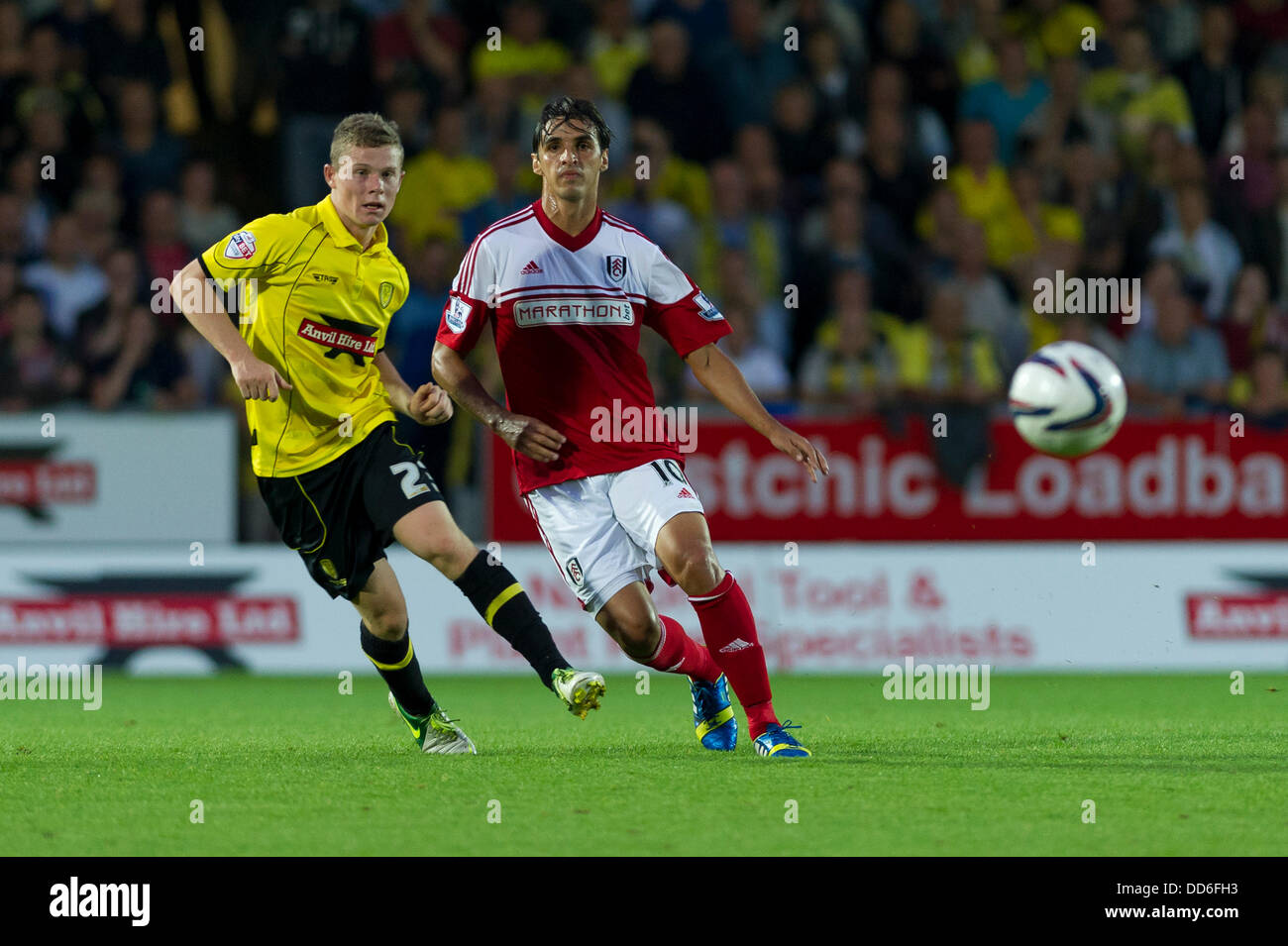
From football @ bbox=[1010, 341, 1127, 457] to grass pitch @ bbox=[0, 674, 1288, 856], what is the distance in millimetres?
1240

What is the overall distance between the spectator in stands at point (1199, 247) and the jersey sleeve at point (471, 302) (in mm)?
7774

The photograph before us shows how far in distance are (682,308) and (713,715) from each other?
5.26 feet

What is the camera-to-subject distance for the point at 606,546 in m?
6.93

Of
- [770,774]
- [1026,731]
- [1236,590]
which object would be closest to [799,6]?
[1236,590]

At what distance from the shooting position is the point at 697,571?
260 inches

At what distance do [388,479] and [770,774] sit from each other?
1.89m

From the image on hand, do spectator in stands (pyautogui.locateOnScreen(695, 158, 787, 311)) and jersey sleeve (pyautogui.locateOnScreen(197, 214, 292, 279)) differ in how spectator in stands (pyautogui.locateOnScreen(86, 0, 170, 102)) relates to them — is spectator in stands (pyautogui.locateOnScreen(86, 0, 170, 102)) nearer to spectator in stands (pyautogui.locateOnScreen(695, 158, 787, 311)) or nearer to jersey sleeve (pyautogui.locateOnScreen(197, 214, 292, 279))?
spectator in stands (pyautogui.locateOnScreen(695, 158, 787, 311))

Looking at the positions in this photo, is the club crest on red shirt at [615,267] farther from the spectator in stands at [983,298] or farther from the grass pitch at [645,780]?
the spectator in stands at [983,298]

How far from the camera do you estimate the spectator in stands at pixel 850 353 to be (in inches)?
472

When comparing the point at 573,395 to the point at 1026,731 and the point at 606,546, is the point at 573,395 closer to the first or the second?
the point at 606,546

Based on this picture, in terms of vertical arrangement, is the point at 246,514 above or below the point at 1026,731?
above

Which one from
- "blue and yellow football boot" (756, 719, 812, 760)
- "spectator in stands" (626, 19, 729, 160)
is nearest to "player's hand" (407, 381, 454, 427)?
"blue and yellow football boot" (756, 719, 812, 760)

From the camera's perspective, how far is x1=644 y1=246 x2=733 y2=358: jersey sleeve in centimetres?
699

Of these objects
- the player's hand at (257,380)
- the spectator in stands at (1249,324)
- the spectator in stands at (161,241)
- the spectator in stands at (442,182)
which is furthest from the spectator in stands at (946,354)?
the player's hand at (257,380)
